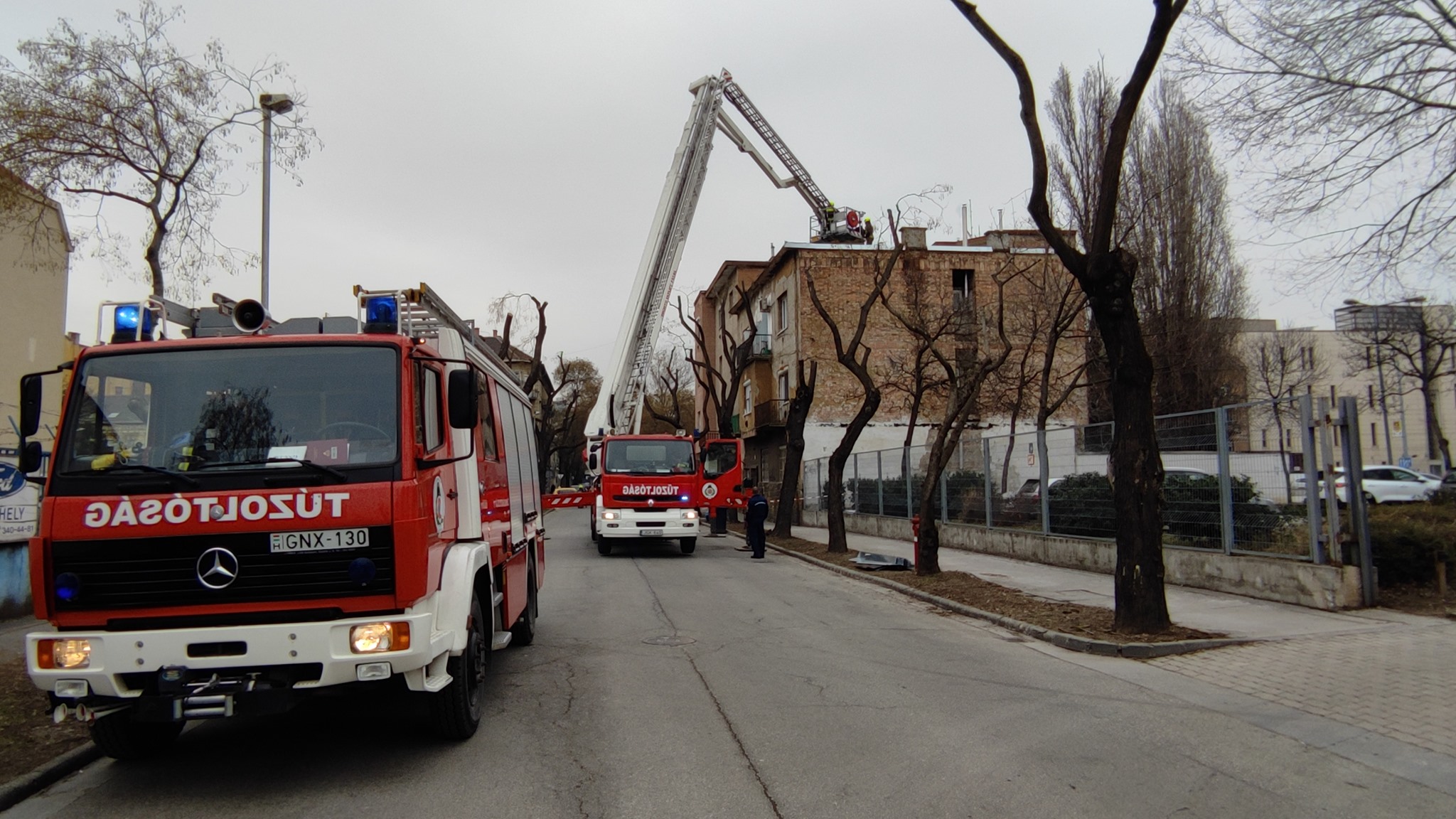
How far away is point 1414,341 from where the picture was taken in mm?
38594

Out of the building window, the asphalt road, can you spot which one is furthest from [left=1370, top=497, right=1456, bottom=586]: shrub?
the building window

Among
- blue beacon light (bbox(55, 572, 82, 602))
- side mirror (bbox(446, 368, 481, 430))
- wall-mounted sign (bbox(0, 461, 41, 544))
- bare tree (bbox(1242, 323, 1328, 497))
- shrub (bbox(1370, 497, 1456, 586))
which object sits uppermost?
bare tree (bbox(1242, 323, 1328, 497))

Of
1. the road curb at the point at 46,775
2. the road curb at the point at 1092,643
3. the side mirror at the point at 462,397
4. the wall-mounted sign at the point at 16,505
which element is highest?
the side mirror at the point at 462,397

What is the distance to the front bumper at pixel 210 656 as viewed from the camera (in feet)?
16.0

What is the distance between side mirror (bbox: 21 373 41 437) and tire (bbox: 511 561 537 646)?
4.55 meters

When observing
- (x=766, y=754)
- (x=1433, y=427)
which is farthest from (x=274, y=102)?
(x=1433, y=427)

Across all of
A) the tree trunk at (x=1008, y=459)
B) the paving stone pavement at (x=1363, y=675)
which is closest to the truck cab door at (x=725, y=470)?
the tree trunk at (x=1008, y=459)

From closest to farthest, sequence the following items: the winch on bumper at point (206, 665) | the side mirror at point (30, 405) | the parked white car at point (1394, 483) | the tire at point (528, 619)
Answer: the winch on bumper at point (206, 665)
the side mirror at point (30, 405)
the tire at point (528, 619)
the parked white car at point (1394, 483)

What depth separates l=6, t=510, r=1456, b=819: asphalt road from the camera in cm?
490

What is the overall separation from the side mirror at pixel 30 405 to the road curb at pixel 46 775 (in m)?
1.88

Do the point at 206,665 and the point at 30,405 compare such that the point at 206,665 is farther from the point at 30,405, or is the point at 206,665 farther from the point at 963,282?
the point at 963,282

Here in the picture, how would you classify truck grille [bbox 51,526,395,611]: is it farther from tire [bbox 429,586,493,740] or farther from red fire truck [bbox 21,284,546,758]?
tire [bbox 429,586,493,740]

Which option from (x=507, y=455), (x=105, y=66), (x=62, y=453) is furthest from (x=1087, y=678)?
(x=105, y=66)

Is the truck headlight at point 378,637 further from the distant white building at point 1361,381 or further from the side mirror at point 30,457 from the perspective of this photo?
the distant white building at point 1361,381
